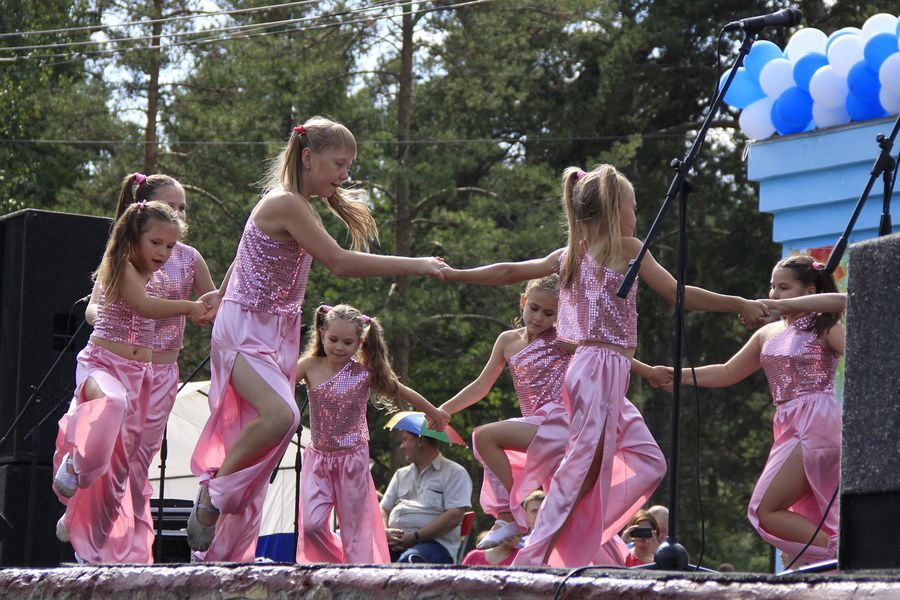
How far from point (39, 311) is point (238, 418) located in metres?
1.82

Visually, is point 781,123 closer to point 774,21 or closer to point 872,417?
point 774,21

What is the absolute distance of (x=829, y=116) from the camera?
8766 mm

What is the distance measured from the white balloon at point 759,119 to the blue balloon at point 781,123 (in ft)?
0.11

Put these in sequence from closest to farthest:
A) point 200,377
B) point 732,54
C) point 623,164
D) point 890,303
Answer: point 890,303 < point 623,164 < point 732,54 < point 200,377

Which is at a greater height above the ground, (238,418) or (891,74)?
(891,74)

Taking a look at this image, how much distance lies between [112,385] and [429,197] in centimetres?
1398

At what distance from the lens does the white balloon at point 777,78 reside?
9.02 metres

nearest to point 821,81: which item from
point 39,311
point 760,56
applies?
point 760,56

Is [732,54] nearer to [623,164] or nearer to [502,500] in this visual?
[623,164]

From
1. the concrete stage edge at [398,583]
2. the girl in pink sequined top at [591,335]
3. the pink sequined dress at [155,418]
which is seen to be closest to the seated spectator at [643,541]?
the girl in pink sequined top at [591,335]

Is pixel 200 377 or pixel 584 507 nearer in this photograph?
pixel 584 507

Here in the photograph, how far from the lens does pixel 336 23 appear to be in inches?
744

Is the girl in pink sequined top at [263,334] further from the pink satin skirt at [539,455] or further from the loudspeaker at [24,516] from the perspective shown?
the loudspeaker at [24,516]

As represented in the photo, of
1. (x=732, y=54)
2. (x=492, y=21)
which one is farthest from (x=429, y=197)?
(x=732, y=54)
